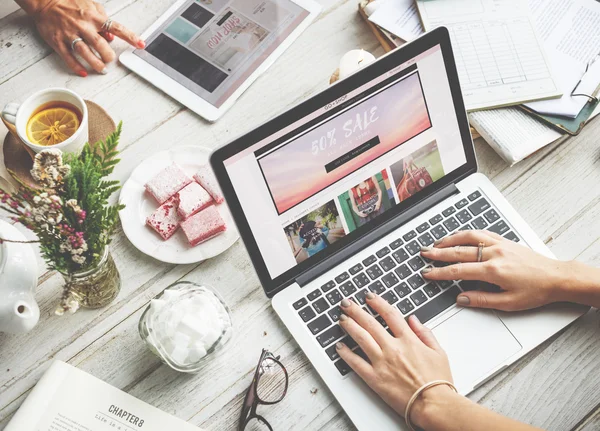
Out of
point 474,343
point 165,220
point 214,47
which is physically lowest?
point 474,343

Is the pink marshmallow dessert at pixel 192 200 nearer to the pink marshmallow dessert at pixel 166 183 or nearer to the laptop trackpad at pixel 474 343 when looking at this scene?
the pink marshmallow dessert at pixel 166 183

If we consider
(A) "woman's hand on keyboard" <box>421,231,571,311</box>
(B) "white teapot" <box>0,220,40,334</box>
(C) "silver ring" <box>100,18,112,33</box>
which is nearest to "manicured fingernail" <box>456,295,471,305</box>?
(A) "woman's hand on keyboard" <box>421,231,571,311</box>

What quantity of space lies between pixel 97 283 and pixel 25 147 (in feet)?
0.94

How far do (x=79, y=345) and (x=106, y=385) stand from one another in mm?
87

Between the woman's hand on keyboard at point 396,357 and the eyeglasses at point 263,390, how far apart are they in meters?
0.10

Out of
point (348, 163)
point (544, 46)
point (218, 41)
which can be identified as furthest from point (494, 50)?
point (218, 41)

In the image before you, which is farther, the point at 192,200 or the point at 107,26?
the point at 107,26

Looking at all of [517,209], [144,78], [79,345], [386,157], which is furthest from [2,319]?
[517,209]

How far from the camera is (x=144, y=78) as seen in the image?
1.08m

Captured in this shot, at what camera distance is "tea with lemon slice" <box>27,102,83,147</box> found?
94 cm

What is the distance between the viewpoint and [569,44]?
110cm

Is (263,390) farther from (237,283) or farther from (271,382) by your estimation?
(237,283)

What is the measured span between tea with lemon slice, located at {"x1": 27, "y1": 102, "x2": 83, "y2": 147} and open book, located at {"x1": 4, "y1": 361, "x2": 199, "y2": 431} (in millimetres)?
375

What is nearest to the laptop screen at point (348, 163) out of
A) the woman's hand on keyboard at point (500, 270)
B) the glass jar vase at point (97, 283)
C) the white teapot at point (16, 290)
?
the woman's hand on keyboard at point (500, 270)
